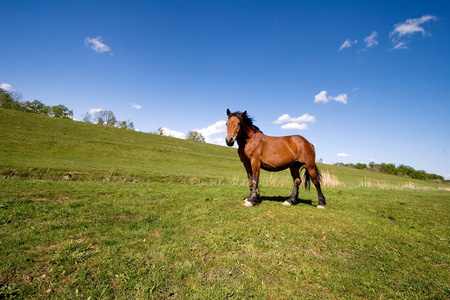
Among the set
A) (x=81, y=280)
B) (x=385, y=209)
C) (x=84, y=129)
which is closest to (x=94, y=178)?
(x=81, y=280)

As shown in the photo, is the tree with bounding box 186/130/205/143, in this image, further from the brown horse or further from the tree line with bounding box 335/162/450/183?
the brown horse

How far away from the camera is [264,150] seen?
22.2 feet

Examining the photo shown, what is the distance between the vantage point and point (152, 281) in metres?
2.80

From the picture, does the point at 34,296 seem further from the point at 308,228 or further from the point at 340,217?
the point at 340,217

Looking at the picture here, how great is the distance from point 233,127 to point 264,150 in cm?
131

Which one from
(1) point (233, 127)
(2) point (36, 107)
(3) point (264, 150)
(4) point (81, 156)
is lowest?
(4) point (81, 156)

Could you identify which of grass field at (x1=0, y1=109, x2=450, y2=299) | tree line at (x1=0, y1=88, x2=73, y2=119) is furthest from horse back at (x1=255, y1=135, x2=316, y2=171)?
tree line at (x1=0, y1=88, x2=73, y2=119)

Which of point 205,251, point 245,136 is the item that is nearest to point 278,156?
point 245,136

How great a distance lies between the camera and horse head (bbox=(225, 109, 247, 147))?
20.6 ft

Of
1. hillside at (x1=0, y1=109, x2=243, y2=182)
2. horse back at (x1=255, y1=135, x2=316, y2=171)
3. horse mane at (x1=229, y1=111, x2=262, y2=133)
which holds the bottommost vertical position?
hillside at (x1=0, y1=109, x2=243, y2=182)

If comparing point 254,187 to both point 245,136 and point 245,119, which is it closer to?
point 245,136

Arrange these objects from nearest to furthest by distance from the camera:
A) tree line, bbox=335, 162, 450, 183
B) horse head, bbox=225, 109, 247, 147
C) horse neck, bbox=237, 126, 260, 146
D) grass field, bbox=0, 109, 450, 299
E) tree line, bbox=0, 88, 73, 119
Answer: grass field, bbox=0, 109, 450, 299
horse head, bbox=225, 109, 247, 147
horse neck, bbox=237, 126, 260, 146
tree line, bbox=0, 88, 73, 119
tree line, bbox=335, 162, 450, 183

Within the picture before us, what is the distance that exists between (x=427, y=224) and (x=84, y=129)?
5170 cm

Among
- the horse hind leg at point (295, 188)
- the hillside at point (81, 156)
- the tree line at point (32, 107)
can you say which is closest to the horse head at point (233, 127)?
the horse hind leg at point (295, 188)
